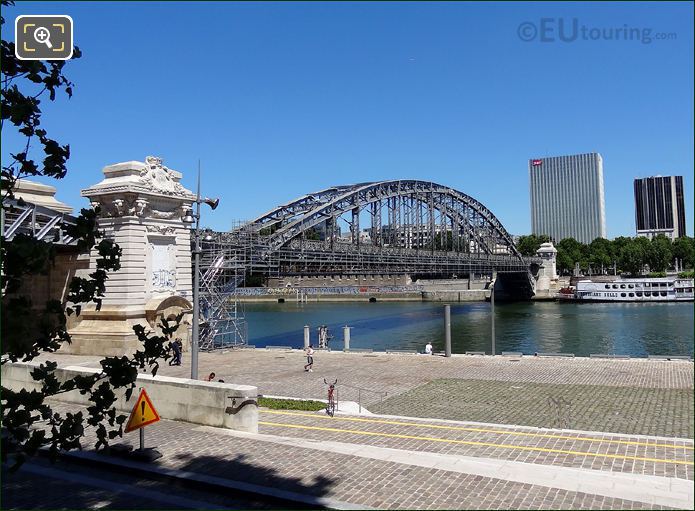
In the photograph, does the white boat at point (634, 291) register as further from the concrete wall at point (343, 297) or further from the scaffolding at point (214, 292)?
the scaffolding at point (214, 292)

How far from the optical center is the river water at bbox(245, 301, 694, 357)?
47.7 meters

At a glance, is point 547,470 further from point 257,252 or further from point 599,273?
point 599,273

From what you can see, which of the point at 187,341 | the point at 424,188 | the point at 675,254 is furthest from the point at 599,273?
the point at 187,341

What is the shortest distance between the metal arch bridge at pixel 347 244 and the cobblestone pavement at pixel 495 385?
925 cm

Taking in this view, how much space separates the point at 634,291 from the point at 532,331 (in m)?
39.1

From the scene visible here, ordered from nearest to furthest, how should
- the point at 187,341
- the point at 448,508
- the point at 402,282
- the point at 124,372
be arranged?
the point at 124,372 → the point at 448,508 → the point at 187,341 → the point at 402,282

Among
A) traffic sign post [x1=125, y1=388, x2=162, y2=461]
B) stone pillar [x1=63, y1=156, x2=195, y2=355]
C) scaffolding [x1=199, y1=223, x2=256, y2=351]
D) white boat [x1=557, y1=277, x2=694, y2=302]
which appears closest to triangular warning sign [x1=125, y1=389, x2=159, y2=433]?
traffic sign post [x1=125, y1=388, x2=162, y2=461]

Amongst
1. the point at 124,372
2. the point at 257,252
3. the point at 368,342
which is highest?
the point at 257,252

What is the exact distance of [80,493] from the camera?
9727mm

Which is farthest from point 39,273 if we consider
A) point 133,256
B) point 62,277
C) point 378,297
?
point 378,297

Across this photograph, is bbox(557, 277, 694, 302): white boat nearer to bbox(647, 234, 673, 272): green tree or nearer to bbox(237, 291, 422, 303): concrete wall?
bbox(237, 291, 422, 303): concrete wall

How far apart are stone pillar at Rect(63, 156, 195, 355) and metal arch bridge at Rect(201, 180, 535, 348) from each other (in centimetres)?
402

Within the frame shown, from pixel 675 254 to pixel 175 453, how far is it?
488 ft

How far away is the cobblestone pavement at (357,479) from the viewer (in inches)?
340
